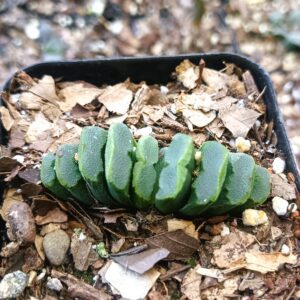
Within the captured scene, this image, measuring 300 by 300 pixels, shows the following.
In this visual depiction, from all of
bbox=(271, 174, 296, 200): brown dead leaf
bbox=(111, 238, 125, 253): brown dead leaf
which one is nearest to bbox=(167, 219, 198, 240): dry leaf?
bbox=(111, 238, 125, 253): brown dead leaf

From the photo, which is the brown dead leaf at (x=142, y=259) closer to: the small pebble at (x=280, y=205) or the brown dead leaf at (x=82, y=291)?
the brown dead leaf at (x=82, y=291)

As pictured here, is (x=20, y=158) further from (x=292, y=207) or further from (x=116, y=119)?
(x=292, y=207)

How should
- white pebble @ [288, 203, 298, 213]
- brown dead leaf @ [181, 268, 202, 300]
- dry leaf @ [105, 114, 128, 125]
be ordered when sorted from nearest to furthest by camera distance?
brown dead leaf @ [181, 268, 202, 300] < white pebble @ [288, 203, 298, 213] < dry leaf @ [105, 114, 128, 125]

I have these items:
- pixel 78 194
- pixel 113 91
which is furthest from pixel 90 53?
pixel 78 194

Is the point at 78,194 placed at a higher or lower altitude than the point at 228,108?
lower

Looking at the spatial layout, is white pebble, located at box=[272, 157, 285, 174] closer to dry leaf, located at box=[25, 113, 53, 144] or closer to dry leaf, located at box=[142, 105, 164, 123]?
dry leaf, located at box=[142, 105, 164, 123]

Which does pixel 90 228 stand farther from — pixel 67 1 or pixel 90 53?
pixel 67 1
